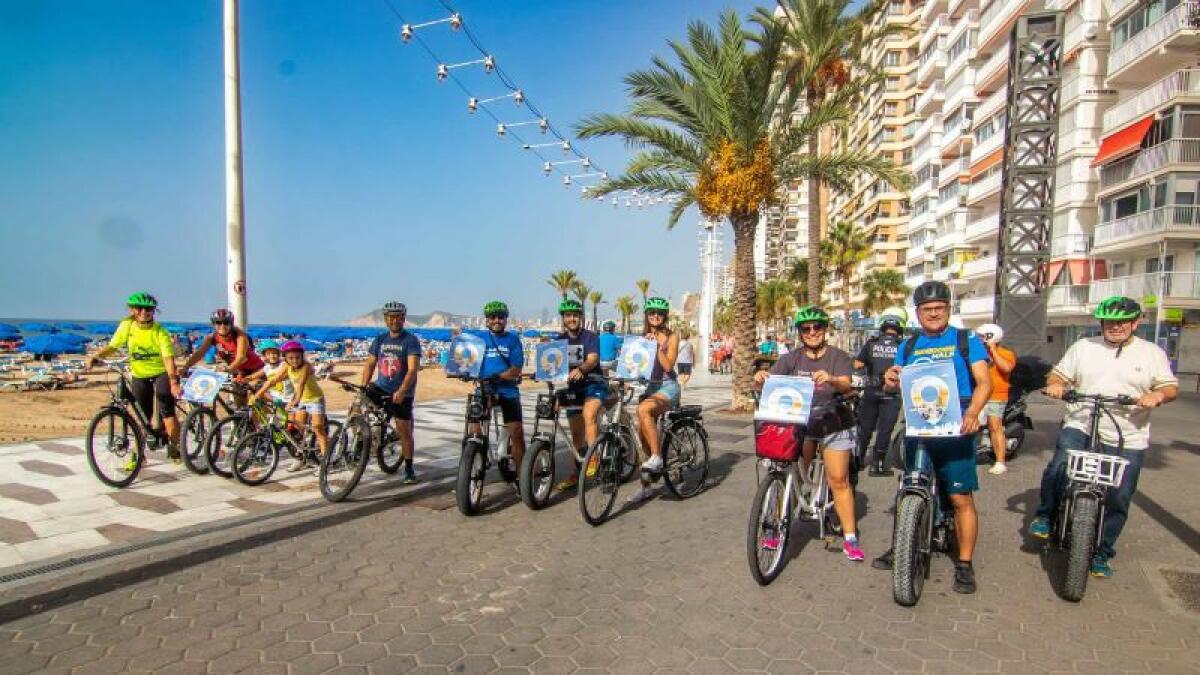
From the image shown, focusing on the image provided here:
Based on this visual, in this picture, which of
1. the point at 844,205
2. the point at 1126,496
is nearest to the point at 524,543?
the point at 1126,496

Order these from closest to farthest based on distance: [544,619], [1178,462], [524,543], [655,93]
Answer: [544,619]
[524,543]
[1178,462]
[655,93]

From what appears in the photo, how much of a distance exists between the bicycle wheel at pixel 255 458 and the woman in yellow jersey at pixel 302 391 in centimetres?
33

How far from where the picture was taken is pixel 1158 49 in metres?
27.4

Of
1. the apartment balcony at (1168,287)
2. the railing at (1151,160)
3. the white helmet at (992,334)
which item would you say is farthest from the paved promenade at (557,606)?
the apartment balcony at (1168,287)

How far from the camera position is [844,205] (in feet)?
271

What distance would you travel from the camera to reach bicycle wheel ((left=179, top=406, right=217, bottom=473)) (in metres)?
7.09

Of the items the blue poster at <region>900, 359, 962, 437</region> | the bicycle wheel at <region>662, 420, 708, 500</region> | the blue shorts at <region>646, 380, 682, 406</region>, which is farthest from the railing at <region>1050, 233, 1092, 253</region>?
the blue poster at <region>900, 359, 962, 437</region>

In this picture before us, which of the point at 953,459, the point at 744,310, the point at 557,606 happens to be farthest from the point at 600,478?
the point at 744,310

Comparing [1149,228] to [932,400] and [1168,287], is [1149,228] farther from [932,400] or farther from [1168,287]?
[932,400]

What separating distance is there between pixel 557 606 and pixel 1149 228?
34464mm

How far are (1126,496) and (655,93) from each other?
11.9 metres

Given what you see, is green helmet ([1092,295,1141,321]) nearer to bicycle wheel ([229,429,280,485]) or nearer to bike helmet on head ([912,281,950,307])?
bike helmet on head ([912,281,950,307])

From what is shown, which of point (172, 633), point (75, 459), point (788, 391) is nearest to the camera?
point (172, 633)

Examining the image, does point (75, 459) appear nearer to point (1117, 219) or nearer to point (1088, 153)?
point (1117, 219)
